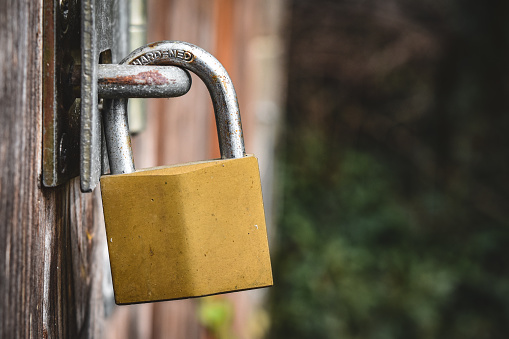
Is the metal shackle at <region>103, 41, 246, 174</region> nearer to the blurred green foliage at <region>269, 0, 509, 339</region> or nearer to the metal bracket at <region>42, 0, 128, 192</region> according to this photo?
the metal bracket at <region>42, 0, 128, 192</region>

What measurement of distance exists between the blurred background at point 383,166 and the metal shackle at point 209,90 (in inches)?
116

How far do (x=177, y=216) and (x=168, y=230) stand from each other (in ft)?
0.04

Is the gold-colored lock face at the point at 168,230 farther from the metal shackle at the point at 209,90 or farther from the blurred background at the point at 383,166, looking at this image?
the blurred background at the point at 383,166

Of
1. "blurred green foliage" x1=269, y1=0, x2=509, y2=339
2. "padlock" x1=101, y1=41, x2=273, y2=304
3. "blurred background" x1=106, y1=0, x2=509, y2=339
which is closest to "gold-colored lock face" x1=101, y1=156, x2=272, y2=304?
"padlock" x1=101, y1=41, x2=273, y2=304

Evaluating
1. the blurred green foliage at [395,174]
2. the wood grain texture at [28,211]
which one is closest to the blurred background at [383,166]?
the blurred green foliage at [395,174]

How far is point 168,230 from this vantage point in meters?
Result: 0.37

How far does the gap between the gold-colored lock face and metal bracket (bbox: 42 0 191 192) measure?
0.04 m

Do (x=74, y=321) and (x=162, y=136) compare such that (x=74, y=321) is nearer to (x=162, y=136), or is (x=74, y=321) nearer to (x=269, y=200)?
(x=162, y=136)

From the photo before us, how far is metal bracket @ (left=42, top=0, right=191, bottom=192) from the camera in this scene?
1.07 ft

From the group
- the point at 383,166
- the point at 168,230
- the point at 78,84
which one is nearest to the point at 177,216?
the point at 168,230

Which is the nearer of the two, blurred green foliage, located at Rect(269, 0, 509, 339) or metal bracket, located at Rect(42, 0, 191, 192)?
metal bracket, located at Rect(42, 0, 191, 192)

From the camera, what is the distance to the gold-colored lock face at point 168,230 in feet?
1.22

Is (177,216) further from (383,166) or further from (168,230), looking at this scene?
(383,166)

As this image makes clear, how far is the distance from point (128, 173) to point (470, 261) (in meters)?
4.40
